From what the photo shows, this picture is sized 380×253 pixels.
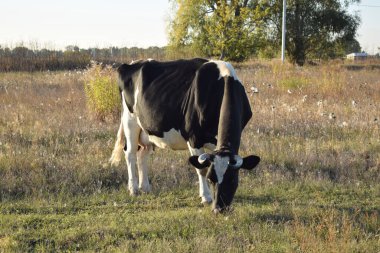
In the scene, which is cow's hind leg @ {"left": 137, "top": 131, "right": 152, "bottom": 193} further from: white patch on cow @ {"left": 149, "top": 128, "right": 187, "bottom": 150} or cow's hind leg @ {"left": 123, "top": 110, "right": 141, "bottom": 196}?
white patch on cow @ {"left": 149, "top": 128, "right": 187, "bottom": 150}

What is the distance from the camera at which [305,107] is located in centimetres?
1352

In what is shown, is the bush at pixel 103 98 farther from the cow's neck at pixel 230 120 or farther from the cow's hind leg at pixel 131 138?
the cow's neck at pixel 230 120

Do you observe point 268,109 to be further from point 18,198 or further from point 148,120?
point 18,198

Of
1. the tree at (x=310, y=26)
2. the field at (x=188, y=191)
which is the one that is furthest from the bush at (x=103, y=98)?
the tree at (x=310, y=26)

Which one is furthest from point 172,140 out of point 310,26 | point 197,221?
point 310,26

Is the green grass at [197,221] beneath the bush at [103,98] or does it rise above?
beneath

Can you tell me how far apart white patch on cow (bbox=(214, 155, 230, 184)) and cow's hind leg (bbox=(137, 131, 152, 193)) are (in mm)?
2364

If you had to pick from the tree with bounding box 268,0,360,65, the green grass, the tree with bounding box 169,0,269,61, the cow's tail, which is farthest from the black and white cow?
the tree with bounding box 268,0,360,65

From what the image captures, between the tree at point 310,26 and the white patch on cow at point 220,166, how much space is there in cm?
3782

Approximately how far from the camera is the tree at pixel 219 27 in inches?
1469

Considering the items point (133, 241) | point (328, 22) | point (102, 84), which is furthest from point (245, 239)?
point (328, 22)

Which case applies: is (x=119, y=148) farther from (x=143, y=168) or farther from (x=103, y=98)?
(x=103, y=98)

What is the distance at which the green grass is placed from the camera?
5160mm

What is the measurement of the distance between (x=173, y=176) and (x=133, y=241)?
2.66 meters
